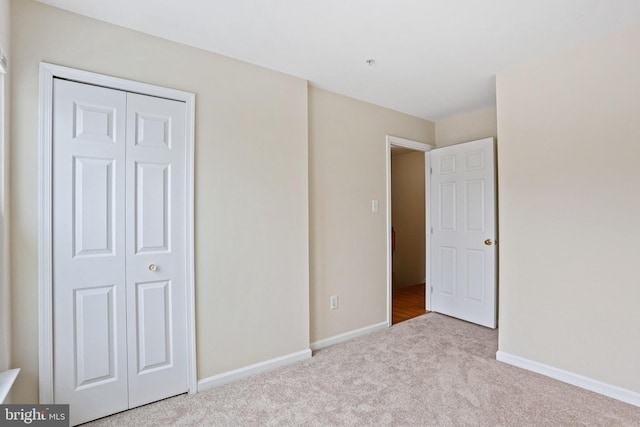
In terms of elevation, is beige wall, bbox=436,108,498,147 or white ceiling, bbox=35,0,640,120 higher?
white ceiling, bbox=35,0,640,120

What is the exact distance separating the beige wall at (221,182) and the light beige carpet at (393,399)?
0.26 metres

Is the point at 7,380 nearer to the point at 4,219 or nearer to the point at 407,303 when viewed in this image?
the point at 4,219

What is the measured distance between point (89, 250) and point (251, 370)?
1.42 m

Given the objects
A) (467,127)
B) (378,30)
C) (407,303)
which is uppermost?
(378,30)

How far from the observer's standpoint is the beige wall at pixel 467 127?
3.55 meters

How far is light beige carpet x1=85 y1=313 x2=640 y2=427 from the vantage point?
1874mm

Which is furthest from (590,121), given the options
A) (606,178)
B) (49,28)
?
(49,28)

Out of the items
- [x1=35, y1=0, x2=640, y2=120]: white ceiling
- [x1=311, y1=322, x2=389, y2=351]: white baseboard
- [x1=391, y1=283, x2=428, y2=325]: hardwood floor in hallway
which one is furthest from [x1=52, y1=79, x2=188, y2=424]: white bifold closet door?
[x1=391, y1=283, x2=428, y2=325]: hardwood floor in hallway

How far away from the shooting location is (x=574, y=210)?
2271mm

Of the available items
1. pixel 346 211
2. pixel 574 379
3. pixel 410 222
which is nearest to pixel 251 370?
pixel 346 211

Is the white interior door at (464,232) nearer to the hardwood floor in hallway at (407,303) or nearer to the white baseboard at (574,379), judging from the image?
the hardwood floor in hallway at (407,303)

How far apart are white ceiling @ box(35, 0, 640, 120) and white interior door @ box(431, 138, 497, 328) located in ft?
3.57

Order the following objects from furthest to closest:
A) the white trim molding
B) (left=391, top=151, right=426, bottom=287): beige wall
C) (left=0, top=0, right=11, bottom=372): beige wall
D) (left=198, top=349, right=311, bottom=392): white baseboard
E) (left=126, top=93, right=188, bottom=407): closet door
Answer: (left=391, top=151, right=426, bottom=287): beige wall → (left=198, top=349, right=311, bottom=392): white baseboard → (left=126, top=93, right=188, bottom=407): closet door → (left=0, top=0, right=11, bottom=372): beige wall → the white trim molding

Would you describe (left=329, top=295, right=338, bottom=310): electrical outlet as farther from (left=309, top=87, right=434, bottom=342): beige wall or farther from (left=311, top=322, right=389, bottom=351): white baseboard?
(left=311, top=322, right=389, bottom=351): white baseboard
